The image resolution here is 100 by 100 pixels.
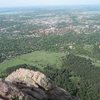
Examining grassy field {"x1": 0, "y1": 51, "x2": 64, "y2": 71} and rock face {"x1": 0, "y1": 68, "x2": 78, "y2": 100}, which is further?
grassy field {"x1": 0, "y1": 51, "x2": 64, "y2": 71}

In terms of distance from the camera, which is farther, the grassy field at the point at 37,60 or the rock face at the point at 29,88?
the grassy field at the point at 37,60

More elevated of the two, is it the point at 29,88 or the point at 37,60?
the point at 29,88

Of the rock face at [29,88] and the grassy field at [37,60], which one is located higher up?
the rock face at [29,88]

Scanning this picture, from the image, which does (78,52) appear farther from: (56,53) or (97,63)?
(97,63)

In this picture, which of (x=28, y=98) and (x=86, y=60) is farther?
(x=86, y=60)

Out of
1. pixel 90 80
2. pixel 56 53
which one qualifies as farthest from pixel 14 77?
pixel 56 53
